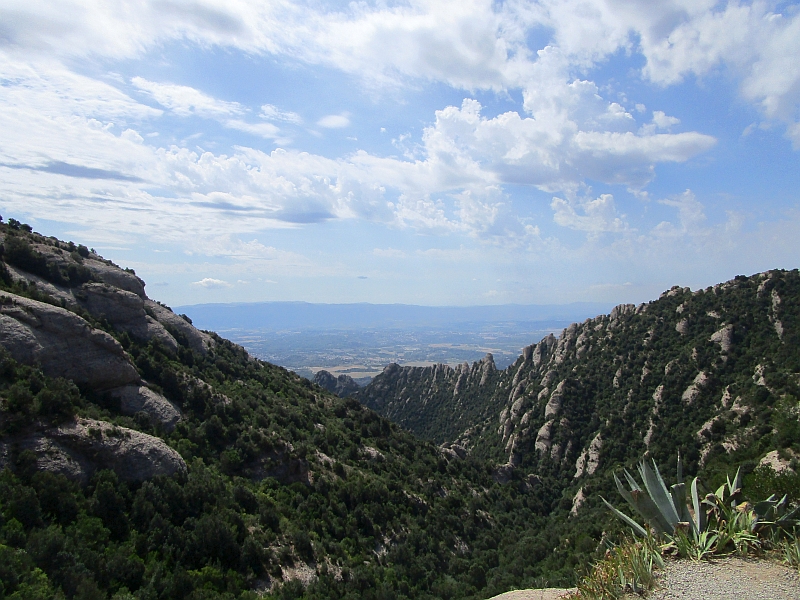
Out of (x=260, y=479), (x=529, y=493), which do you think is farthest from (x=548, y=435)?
(x=260, y=479)

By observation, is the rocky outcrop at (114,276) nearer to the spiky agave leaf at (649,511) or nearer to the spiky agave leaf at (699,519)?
the spiky agave leaf at (649,511)

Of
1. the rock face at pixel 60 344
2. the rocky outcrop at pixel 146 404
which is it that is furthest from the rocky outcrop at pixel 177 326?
the rock face at pixel 60 344

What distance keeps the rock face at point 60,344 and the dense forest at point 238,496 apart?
0.77 ft

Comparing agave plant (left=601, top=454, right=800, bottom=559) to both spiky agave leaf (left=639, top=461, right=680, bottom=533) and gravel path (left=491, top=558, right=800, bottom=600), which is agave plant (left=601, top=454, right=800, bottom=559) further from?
gravel path (left=491, top=558, right=800, bottom=600)

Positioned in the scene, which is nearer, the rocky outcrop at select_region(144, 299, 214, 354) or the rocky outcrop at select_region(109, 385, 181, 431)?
the rocky outcrop at select_region(109, 385, 181, 431)

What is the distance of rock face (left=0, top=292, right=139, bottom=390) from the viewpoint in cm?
2039

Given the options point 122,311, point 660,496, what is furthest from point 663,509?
point 122,311

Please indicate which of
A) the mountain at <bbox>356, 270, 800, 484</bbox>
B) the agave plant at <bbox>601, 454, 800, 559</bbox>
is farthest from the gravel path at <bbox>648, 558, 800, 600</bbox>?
the mountain at <bbox>356, 270, 800, 484</bbox>

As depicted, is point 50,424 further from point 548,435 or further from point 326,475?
point 548,435

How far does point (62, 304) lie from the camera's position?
84.4 feet

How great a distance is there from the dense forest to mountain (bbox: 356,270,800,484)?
1722mm

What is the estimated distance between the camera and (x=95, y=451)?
17938 millimetres

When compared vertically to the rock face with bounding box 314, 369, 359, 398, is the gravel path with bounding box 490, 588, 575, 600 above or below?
above

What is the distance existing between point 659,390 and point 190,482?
151 ft
